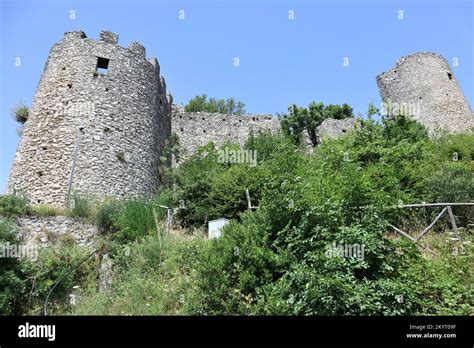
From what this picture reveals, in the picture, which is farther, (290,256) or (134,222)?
(134,222)

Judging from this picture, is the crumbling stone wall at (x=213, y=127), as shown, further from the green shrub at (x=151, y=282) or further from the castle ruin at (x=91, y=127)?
the green shrub at (x=151, y=282)

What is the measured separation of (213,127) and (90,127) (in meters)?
7.94

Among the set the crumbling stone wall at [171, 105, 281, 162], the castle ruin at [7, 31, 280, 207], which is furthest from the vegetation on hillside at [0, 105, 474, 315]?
the crumbling stone wall at [171, 105, 281, 162]

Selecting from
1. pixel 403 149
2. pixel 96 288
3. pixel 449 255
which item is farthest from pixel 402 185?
pixel 96 288

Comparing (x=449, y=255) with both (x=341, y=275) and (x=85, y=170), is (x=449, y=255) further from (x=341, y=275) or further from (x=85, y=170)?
(x=85, y=170)

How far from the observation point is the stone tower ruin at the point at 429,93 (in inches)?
770

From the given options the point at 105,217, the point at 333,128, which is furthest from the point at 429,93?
the point at 105,217

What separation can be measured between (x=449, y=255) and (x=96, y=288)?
263 inches

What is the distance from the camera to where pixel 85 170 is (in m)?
12.7

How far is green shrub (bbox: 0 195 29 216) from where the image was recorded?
32.9 feet

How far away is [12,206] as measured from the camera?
1014cm

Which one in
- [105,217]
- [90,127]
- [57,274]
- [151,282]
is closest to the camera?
[151,282]

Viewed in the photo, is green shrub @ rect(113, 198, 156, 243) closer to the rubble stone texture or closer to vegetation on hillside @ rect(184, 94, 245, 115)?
the rubble stone texture

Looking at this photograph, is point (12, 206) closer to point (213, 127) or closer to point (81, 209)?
point (81, 209)
